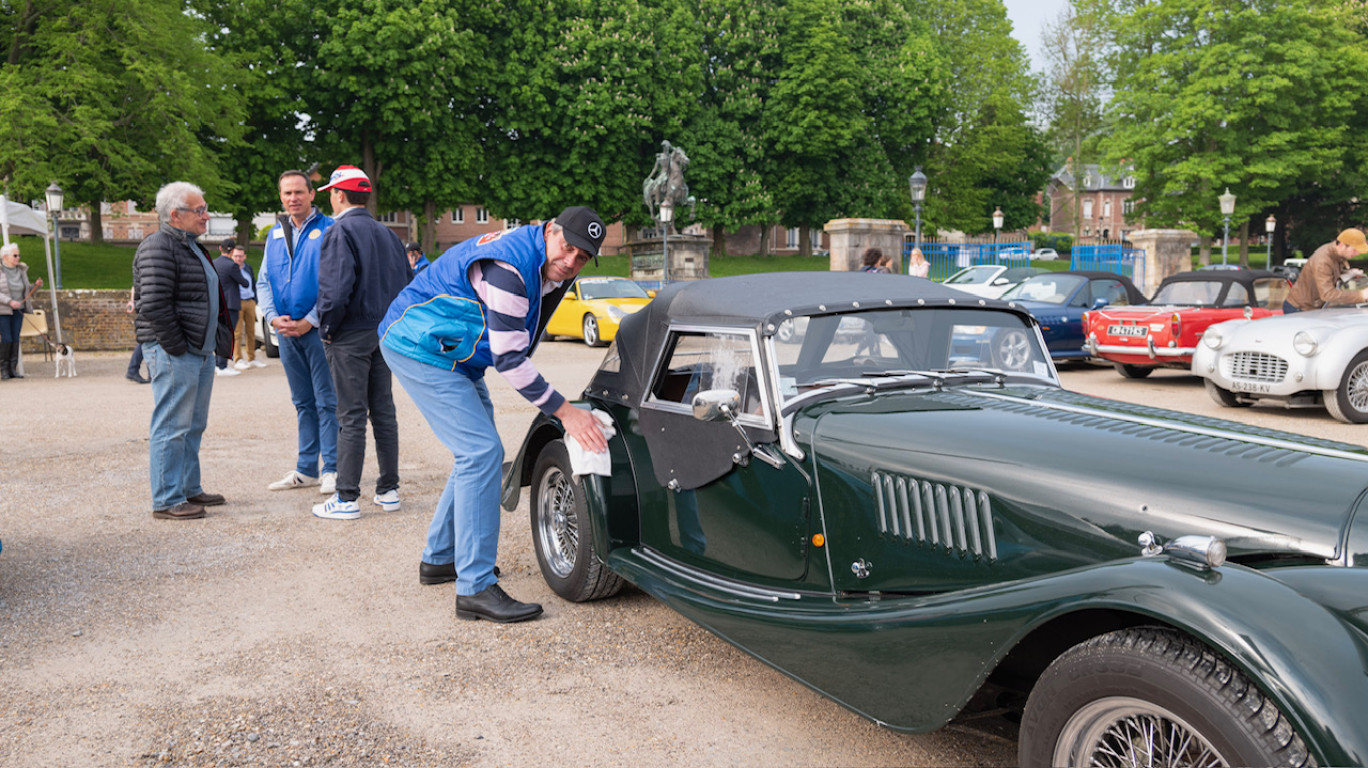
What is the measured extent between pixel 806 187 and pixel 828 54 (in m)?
5.87

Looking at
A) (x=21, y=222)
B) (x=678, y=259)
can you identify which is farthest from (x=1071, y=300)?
(x=678, y=259)

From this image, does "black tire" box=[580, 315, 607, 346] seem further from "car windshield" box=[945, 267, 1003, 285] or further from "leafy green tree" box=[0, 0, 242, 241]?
"leafy green tree" box=[0, 0, 242, 241]

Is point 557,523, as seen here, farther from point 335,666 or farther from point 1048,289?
point 1048,289

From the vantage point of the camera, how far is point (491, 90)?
1547 inches

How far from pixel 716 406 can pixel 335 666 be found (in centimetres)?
195

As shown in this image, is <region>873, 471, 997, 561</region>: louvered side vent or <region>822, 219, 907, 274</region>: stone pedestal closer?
<region>873, 471, 997, 561</region>: louvered side vent

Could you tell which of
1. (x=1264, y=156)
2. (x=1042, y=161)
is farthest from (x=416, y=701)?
(x=1042, y=161)

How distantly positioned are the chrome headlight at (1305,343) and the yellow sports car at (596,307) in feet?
40.6

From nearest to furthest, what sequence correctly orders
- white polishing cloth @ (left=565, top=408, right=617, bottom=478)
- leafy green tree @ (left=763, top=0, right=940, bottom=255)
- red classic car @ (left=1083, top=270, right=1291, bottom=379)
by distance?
white polishing cloth @ (left=565, top=408, right=617, bottom=478) < red classic car @ (left=1083, top=270, right=1291, bottom=379) < leafy green tree @ (left=763, top=0, right=940, bottom=255)

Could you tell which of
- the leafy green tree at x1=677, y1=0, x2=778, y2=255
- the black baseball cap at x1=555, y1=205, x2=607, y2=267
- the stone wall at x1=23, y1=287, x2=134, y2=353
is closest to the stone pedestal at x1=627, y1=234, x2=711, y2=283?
the leafy green tree at x1=677, y1=0, x2=778, y2=255

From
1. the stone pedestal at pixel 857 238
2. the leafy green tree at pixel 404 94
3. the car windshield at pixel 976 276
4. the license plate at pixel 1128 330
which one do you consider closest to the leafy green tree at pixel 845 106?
the leafy green tree at pixel 404 94

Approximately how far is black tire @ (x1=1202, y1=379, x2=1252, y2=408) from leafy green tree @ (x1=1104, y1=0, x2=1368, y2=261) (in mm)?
34377

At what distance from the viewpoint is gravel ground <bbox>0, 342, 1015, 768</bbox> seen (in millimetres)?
3342

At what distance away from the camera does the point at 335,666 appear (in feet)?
13.3
